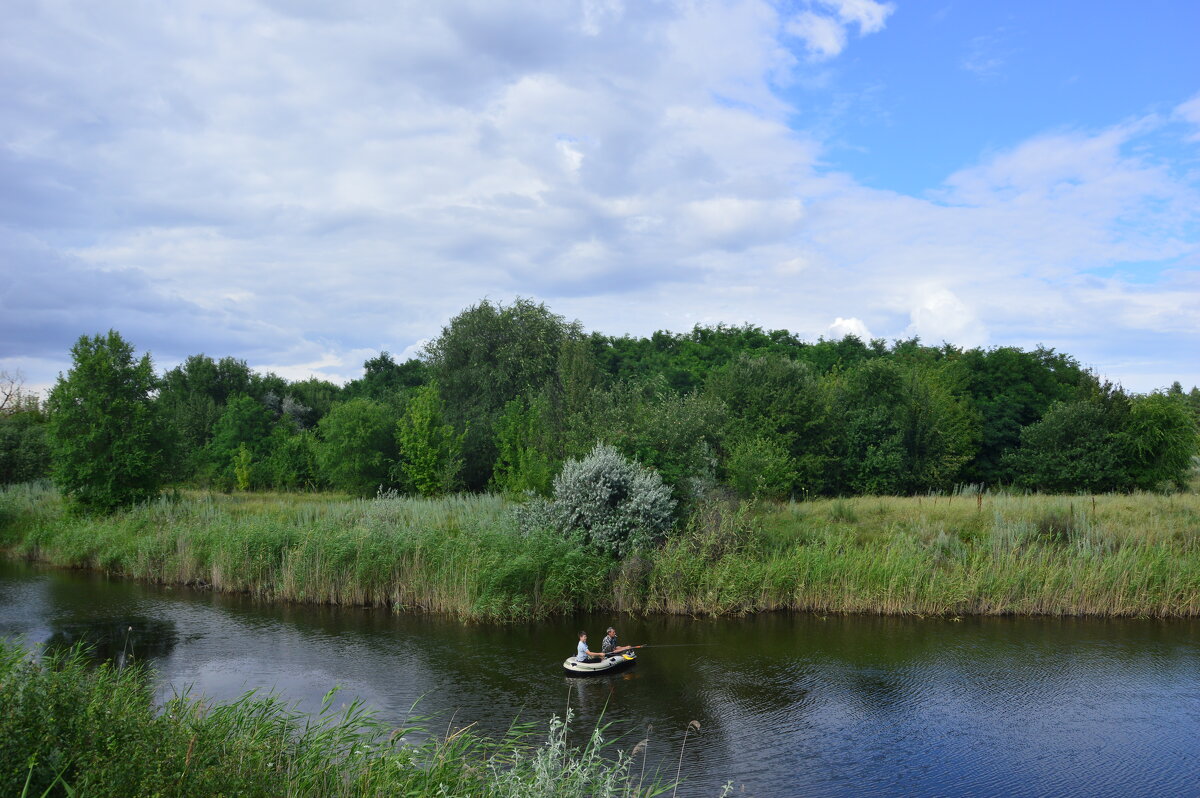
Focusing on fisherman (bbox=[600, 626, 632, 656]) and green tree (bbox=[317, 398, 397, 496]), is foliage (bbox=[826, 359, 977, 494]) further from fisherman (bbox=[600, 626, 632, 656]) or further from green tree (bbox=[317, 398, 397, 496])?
fisherman (bbox=[600, 626, 632, 656])

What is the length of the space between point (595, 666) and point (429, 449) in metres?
20.0

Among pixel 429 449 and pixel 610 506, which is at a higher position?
pixel 429 449

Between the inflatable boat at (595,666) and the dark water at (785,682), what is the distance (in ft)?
0.78

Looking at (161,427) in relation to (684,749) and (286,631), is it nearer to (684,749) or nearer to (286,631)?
(286,631)

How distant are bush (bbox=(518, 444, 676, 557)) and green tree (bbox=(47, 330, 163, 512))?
55.1 ft

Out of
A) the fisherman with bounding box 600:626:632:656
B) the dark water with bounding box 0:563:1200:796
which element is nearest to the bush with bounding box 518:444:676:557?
the dark water with bounding box 0:563:1200:796

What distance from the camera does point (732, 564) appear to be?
19656mm

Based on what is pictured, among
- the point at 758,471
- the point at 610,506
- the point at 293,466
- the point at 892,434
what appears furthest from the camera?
the point at 293,466

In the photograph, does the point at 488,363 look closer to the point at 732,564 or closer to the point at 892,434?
the point at 892,434

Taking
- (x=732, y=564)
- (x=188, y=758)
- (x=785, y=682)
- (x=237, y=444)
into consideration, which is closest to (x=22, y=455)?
(x=237, y=444)

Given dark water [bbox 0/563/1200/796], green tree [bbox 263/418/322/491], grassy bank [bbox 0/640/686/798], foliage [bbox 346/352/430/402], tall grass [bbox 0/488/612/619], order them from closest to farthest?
grassy bank [bbox 0/640/686/798]
dark water [bbox 0/563/1200/796]
tall grass [bbox 0/488/612/619]
green tree [bbox 263/418/322/491]
foliage [bbox 346/352/430/402]

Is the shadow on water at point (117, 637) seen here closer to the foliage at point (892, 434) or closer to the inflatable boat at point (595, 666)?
the inflatable boat at point (595, 666)

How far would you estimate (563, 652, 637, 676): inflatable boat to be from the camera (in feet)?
45.9

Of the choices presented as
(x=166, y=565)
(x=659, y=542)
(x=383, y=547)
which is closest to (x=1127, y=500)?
(x=659, y=542)
